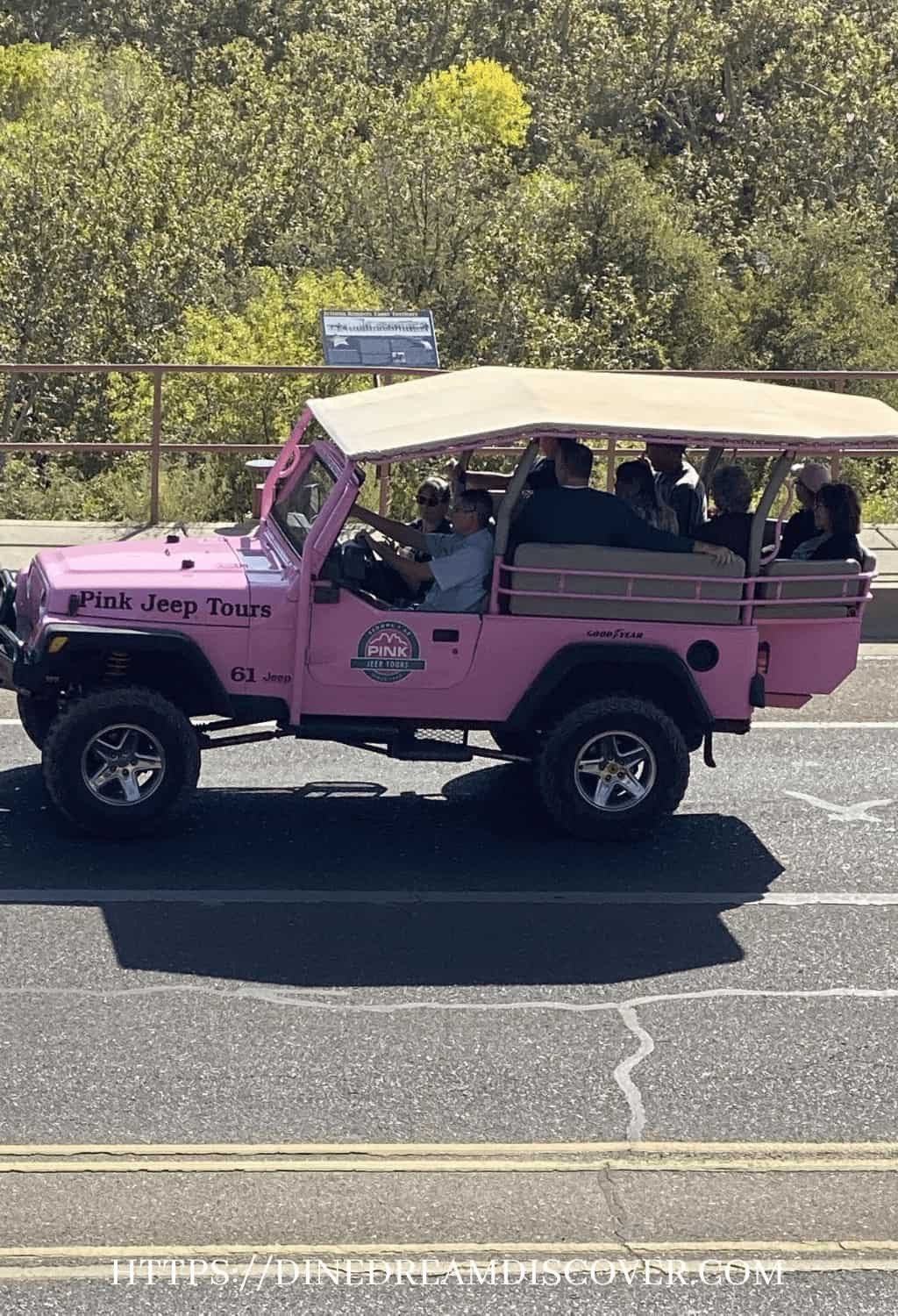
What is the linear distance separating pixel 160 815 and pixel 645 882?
85.7 inches

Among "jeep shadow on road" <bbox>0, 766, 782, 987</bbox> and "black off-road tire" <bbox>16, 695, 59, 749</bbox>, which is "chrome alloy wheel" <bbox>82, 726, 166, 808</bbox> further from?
"black off-road tire" <bbox>16, 695, 59, 749</bbox>

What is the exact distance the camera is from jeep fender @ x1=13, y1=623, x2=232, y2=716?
784cm

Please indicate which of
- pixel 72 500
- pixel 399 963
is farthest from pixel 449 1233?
pixel 72 500

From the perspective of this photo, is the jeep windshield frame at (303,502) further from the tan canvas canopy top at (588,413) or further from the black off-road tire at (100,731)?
the black off-road tire at (100,731)

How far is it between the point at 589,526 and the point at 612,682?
738 mm

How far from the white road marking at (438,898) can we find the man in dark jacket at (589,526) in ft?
5.19

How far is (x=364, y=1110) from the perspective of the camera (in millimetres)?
5793

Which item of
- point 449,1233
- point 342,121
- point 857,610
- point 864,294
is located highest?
point 342,121

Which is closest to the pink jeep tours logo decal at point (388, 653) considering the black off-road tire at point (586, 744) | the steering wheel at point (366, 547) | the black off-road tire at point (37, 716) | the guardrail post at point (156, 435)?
the steering wheel at point (366, 547)

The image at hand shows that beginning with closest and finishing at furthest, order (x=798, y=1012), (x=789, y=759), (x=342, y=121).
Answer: (x=798, y=1012) < (x=789, y=759) < (x=342, y=121)

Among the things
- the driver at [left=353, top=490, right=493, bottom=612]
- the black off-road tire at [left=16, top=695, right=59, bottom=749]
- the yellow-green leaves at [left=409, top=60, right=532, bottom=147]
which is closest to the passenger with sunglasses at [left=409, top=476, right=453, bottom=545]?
the driver at [left=353, top=490, right=493, bottom=612]

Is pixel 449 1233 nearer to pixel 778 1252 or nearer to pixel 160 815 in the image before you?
pixel 778 1252

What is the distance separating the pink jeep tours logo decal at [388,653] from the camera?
8.09 meters

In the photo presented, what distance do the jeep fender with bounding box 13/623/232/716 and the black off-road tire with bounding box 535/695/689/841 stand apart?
1507mm
